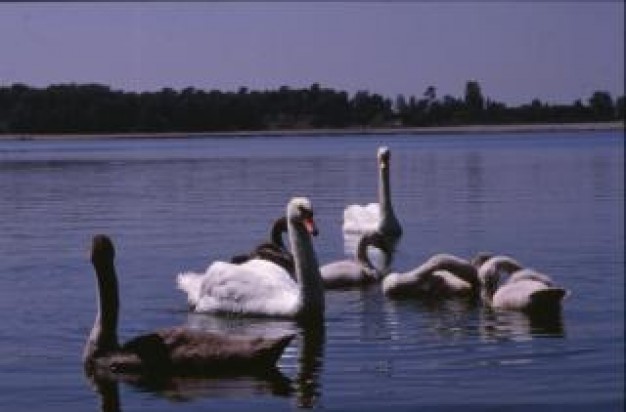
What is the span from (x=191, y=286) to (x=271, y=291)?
132cm

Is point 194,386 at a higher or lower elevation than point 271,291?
lower

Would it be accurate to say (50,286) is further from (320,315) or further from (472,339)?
(472,339)

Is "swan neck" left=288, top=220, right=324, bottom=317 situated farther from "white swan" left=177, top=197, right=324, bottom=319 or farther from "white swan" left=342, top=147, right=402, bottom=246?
"white swan" left=342, top=147, right=402, bottom=246

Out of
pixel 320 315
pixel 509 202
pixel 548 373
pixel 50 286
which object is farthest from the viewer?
pixel 509 202

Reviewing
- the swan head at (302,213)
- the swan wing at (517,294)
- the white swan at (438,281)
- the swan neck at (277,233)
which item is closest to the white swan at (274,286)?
the swan head at (302,213)

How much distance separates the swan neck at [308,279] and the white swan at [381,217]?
8586 mm

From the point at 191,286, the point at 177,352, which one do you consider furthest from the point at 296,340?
the point at 191,286

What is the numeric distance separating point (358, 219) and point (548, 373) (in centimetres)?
1463

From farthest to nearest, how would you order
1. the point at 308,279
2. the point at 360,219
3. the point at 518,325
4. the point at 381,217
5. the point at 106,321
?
1. the point at 360,219
2. the point at 381,217
3. the point at 308,279
4. the point at 518,325
5. the point at 106,321

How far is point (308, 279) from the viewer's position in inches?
563

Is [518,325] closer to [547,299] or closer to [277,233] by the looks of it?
[547,299]

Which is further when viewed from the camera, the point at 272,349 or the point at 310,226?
the point at 310,226

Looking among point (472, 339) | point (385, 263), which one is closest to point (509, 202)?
point (385, 263)

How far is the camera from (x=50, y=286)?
56.4 feet
